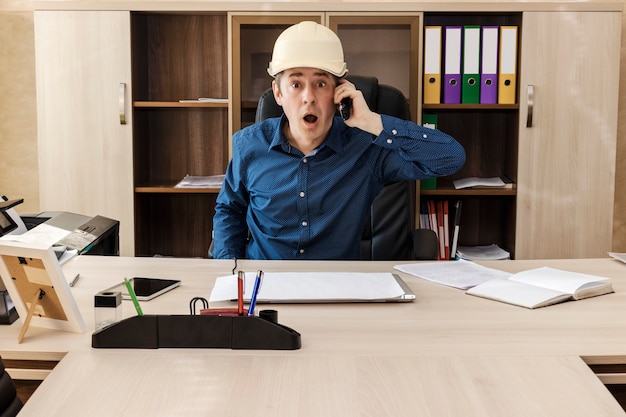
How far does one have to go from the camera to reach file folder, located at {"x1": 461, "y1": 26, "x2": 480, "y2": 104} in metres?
3.15

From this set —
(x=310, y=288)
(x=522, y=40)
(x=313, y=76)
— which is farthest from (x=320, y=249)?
(x=522, y=40)

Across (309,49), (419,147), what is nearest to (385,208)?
(419,147)

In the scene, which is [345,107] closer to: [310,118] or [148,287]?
[310,118]

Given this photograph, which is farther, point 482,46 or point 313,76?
point 482,46

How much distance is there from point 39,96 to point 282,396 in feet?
8.77

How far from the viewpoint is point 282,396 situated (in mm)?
943

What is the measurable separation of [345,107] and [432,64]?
1205 mm

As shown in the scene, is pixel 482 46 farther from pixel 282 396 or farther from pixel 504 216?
pixel 282 396

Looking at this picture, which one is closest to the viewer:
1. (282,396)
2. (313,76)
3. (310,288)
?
(282,396)

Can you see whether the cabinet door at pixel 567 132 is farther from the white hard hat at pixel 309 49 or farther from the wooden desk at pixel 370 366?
the wooden desk at pixel 370 366

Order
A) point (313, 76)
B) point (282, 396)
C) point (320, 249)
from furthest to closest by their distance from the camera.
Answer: point (320, 249), point (313, 76), point (282, 396)

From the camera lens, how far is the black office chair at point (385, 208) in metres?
2.34

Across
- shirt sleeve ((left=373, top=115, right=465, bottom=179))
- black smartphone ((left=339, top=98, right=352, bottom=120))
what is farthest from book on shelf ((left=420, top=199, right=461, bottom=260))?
black smartphone ((left=339, top=98, right=352, bottom=120))

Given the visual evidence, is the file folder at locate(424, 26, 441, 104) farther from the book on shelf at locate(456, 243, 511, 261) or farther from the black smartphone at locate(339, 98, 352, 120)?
the black smartphone at locate(339, 98, 352, 120)
